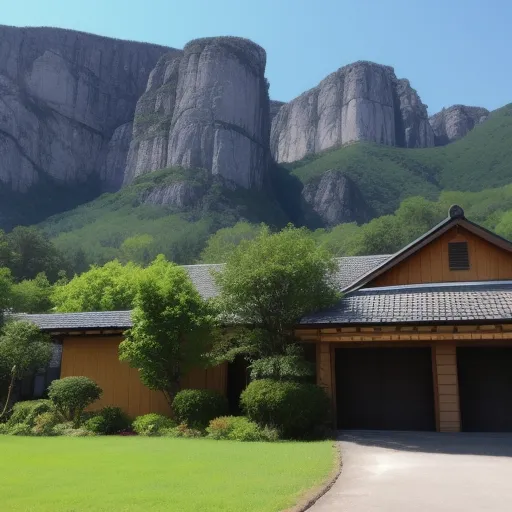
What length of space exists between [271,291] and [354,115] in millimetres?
105768

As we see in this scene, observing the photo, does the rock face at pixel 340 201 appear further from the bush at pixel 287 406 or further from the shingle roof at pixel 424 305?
the bush at pixel 287 406

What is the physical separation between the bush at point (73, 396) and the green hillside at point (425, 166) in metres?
77.9

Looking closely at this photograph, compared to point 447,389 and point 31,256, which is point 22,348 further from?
point 31,256

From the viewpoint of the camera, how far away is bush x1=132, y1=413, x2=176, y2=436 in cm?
1291

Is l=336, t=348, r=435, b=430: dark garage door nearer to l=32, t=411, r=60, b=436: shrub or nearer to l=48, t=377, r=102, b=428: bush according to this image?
l=48, t=377, r=102, b=428: bush

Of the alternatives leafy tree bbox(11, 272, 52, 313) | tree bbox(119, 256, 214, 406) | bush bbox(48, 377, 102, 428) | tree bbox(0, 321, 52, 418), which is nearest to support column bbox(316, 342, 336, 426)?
tree bbox(119, 256, 214, 406)

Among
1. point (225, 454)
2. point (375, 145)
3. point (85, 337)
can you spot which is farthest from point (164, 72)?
point (225, 454)

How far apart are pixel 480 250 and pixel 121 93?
4541 inches

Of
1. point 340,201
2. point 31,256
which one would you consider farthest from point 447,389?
point 340,201

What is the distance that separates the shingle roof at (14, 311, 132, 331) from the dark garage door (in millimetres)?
6002

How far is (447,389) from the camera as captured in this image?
1271 centimetres

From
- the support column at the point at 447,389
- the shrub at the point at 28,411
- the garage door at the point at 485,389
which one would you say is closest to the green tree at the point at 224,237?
the shrub at the point at 28,411

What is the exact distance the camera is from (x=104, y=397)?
15.8m

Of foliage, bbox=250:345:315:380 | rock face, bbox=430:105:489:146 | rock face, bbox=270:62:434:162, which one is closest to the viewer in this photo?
foliage, bbox=250:345:315:380
